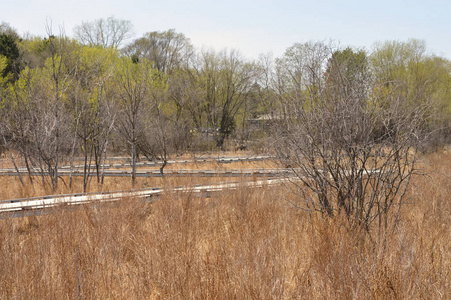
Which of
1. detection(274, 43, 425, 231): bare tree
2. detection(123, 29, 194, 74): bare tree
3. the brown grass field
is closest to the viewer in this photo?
the brown grass field

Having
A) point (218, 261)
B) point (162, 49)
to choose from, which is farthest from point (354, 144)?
point (162, 49)

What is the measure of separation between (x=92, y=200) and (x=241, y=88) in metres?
37.8

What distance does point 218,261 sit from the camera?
4.23 metres

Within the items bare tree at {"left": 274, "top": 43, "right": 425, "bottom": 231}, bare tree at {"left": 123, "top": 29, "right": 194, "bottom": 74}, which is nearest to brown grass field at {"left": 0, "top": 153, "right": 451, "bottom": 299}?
bare tree at {"left": 274, "top": 43, "right": 425, "bottom": 231}

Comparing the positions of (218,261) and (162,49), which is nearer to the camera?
(218,261)

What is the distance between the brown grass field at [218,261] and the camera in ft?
11.5

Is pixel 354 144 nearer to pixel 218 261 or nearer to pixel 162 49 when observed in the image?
pixel 218 261

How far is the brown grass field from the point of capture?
3.52 m

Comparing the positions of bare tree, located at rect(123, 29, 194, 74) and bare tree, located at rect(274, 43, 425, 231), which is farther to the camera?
bare tree, located at rect(123, 29, 194, 74)

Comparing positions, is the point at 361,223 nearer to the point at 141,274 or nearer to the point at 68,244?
the point at 141,274

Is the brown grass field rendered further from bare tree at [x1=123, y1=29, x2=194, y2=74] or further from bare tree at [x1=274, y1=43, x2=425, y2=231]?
bare tree at [x1=123, y1=29, x2=194, y2=74]

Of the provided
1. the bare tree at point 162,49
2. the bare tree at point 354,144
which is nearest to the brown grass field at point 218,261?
the bare tree at point 354,144

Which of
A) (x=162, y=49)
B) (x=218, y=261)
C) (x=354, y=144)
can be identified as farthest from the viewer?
(x=162, y=49)

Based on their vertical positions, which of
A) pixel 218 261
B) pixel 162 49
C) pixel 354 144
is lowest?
pixel 218 261
